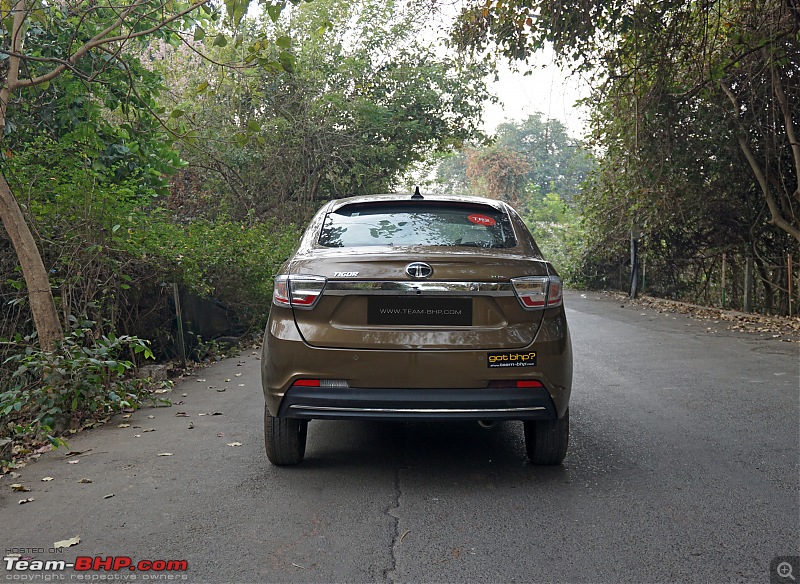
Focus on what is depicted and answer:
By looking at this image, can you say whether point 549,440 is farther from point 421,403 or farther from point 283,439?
point 283,439

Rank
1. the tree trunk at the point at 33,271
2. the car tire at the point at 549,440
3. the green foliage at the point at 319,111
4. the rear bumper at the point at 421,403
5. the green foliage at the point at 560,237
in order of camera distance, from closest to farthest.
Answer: the rear bumper at the point at 421,403 → the car tire at the point at 549,440 → the tree trunk at the point at 33,271 → the green foliage at the point at 319,111 → the green foliage at the point at 560,237

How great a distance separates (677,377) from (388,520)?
19.8 ft

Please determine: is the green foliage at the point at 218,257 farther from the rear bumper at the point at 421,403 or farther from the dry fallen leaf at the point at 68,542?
the dry fallen leaf at the point at 68,542

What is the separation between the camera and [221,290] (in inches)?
483

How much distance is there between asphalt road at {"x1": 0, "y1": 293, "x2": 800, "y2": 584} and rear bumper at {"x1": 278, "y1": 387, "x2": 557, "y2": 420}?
18.7 inches

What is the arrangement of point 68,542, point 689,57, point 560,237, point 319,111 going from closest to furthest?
point 68,542
point 689,57
point 319,111
point 560,237

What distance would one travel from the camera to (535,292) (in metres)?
5.01

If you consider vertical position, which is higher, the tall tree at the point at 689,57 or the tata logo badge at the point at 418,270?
the tall tree at the point at 689,57

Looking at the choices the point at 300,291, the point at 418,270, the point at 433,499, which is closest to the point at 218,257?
the point at 300,291

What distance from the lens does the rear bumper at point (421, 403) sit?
4.83 m

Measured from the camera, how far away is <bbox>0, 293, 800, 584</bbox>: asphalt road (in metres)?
3.80

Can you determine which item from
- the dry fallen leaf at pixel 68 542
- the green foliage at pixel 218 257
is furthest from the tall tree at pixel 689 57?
the dry fallen leaf at pixel 68 542

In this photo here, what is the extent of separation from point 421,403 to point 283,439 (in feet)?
3.56

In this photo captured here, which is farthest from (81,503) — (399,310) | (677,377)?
(677,377)
